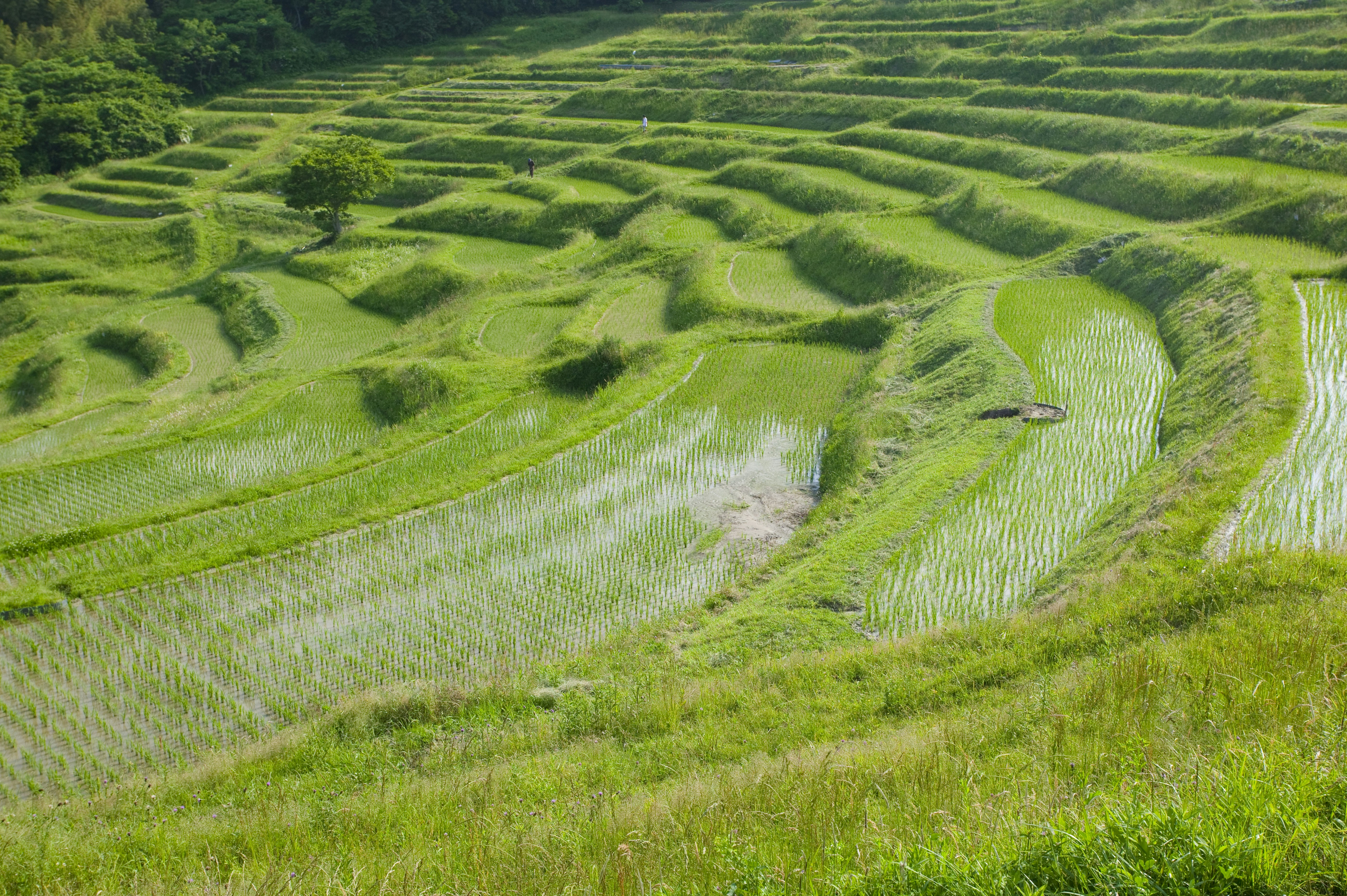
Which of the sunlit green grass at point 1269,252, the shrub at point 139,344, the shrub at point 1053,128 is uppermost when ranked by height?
the shrub at point 1053,128

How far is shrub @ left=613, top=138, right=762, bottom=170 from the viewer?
3225 cm

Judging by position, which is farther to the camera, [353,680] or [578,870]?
[353,680]

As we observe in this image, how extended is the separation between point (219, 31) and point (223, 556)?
5977cm

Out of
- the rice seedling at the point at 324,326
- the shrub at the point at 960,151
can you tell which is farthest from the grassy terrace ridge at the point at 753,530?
the shrub at the point at 960,151

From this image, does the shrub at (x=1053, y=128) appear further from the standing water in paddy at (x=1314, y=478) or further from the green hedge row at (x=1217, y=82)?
the standing water in paddy at (x=1314, y=478)

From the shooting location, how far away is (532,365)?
18688 millimetres

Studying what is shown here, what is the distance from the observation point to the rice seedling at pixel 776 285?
20.2m

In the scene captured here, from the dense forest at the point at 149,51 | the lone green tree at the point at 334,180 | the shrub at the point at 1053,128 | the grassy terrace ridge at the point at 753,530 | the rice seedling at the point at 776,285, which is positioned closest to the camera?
the grassy terrace ridge at the point at 753,530

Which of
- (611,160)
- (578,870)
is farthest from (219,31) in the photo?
(578,870)

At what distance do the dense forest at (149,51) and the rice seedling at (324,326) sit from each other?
25.7 metres

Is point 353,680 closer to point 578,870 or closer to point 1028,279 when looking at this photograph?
point 578,870

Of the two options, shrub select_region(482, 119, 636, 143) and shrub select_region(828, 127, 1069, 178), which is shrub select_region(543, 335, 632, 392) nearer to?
shrub select_region(828, 127, 1069, 178)

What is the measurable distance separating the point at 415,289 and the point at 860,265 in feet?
43.0

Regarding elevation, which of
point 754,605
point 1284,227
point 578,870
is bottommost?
point 754,605
